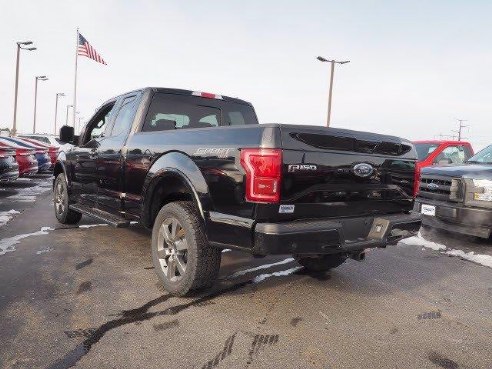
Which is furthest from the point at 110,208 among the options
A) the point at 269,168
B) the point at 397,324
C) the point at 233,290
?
the point at 397,324

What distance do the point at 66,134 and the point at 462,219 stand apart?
5941mm

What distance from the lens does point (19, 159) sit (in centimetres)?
1175

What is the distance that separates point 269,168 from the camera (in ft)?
9.50

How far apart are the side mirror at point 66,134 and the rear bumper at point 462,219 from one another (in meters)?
5.65

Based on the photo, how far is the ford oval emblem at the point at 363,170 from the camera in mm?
3389

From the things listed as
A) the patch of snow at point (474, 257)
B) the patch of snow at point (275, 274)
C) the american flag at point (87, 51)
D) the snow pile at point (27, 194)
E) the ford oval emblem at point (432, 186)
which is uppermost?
the american flag at point (87, 51)

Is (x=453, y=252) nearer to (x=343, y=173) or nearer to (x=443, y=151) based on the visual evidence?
(x=343, y=173)

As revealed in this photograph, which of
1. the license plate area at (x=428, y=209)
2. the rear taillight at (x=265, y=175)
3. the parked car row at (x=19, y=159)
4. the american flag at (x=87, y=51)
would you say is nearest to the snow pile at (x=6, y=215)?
the parked car row at (x=19, y=159)

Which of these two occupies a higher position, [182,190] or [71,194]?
[182,190]

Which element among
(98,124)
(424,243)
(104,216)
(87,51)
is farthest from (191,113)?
(87,51)

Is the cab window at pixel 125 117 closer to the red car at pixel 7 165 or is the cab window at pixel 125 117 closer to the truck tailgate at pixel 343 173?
the truck tailgate at pixel 343 173

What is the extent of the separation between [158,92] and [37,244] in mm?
2506

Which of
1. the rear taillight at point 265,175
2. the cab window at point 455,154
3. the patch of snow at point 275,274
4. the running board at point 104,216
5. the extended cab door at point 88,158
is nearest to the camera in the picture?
the rear taillight at point 265,175

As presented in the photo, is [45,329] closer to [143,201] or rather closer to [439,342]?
[143,201]
